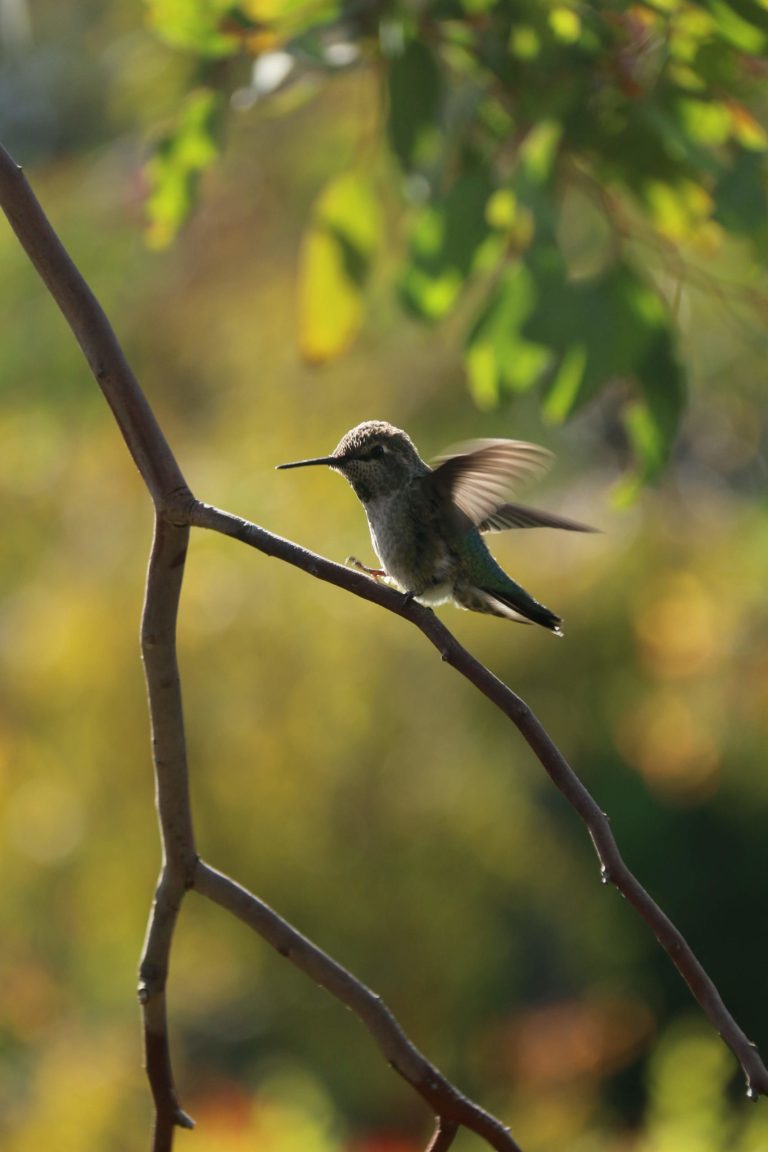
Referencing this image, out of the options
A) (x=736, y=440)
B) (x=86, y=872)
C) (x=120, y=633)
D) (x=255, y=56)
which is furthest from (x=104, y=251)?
(x=255, y=56)

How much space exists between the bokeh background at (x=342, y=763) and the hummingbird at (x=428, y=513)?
0.75 meters

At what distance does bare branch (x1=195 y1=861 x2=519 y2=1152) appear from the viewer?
2.37 ft

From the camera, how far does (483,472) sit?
1256mm

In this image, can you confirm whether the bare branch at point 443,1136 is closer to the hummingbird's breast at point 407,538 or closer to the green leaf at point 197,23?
the hummingbird's breast at point 407,538

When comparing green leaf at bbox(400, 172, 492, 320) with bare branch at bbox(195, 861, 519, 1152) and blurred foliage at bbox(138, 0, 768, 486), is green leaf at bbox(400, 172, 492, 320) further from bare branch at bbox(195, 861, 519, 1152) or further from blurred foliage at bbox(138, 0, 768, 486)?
bare branch at bbox(195, 861, 519, 1152)

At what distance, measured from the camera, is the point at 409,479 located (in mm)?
1330

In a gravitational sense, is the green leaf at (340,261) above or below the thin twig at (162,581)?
above

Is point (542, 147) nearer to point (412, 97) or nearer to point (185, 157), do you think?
point (412, 97)

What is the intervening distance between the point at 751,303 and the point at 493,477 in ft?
1.08

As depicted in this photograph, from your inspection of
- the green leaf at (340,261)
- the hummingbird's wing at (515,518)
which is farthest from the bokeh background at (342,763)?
the hummingbird's wing at (515,518)

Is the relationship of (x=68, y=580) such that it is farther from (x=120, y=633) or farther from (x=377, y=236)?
(x=377, y=236)

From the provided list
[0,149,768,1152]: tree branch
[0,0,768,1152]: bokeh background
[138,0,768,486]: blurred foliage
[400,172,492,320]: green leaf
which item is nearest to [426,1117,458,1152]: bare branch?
[0,149,768,1152]: tree branch

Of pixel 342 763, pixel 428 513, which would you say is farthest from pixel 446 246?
pixel 342 763

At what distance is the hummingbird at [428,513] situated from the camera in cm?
128
